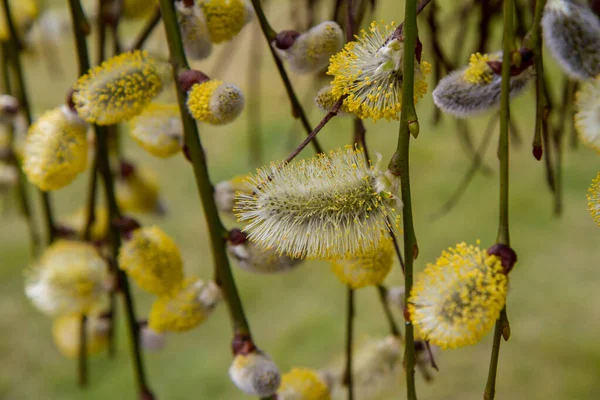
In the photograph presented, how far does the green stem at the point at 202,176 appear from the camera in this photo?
10.0 inches

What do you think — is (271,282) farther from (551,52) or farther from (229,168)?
(551,52)

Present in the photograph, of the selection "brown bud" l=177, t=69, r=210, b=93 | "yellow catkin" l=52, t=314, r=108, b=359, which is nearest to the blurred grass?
"yellow catkin" l=52, t=314, r=108, b=359

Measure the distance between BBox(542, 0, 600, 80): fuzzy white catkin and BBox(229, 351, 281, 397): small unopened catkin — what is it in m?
0.16

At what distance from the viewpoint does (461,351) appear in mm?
523

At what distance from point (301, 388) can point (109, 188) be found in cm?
15

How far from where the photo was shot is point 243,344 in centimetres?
28

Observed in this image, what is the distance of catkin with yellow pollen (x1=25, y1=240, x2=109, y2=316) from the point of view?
0.36m

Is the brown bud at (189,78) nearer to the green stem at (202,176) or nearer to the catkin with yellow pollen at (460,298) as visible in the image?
→ the green stem at (202,176)

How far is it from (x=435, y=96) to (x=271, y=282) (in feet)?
1.37

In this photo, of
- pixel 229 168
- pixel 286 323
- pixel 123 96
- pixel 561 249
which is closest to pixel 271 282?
pixel 286 323

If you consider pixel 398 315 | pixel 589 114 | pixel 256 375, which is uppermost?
pixel 589 114

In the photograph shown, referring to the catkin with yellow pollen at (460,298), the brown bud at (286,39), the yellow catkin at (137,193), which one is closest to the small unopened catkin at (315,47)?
the brown bud at (286,39)

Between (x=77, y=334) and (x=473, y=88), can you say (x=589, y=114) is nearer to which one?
(x=473, y=88)

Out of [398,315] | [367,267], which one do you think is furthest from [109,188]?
[398,315]
